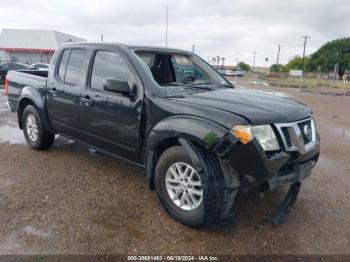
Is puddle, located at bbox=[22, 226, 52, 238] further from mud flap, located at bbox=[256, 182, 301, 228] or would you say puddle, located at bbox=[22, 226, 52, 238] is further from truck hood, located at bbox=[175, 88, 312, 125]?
mud flap, located at bbox=[256, 182, 301, 228]

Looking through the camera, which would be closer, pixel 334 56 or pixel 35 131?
pixel 35 131

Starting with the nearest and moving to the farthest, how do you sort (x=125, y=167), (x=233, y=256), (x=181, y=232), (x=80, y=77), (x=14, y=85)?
(x=233, y=256), (x=181, y=232), (x=80, y=77), (x=125, y=167), (x=14, y=85)

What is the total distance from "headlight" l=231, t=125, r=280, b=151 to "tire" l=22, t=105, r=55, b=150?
3.69 metres

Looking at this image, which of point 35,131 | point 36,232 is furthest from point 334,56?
point 36,232

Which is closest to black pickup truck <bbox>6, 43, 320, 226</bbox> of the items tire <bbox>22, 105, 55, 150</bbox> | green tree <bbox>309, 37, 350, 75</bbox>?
tire <bbox>22, 105, 55, 150</bbox>

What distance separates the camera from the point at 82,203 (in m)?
3.71

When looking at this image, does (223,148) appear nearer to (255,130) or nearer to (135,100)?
(255,130)

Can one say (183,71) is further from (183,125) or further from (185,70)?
(183,125)

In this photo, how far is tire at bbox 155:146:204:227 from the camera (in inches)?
123

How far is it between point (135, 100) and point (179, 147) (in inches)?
32.1

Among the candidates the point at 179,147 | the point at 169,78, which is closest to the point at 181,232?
the point at 179,147

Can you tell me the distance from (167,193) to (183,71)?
6.49 ft

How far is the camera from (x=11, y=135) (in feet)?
22.4

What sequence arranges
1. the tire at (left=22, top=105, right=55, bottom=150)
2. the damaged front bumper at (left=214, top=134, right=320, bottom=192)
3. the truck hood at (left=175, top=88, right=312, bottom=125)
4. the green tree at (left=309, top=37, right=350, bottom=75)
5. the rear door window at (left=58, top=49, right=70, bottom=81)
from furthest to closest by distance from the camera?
the green tree at (left=309, top=37, right=350, bottom=75) → the tire at (left=22, top=105, right=55, bottom=150) → the rear door window at (left=58, top=49, right=70, bottom=81) → the truck hood at (left=175, top=88, right=312, bottom=125) → the damaged front bumper at (left=214, top=134, right=320, bottom=192)
